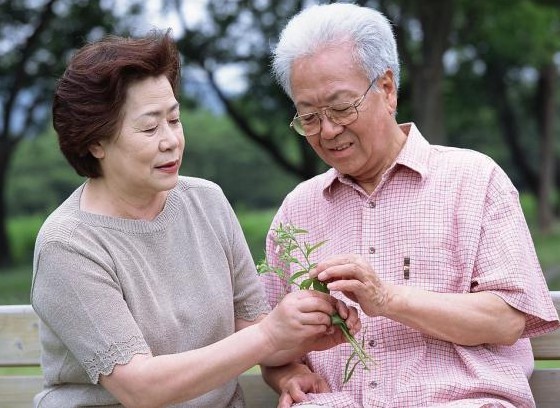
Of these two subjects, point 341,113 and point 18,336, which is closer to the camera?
point 341,113

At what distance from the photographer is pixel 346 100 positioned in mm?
3180

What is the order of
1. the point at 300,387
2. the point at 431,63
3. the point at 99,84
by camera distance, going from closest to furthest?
the point at 99,84 → the point at 300,387 → the point at 431,63

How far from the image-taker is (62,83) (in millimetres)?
3057

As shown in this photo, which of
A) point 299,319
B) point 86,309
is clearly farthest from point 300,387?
point 86,309

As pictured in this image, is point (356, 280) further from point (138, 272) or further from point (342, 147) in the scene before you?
point (138, 272)

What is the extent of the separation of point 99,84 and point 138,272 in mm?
553

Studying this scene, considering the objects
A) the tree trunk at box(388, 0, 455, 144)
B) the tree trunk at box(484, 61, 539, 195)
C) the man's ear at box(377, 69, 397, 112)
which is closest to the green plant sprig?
the man's ear at box(377, 69, 397, 112)

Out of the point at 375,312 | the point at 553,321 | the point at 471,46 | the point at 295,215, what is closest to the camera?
the point at 375,312

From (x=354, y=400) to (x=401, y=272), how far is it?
1.35ft

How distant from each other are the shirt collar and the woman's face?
0.55m

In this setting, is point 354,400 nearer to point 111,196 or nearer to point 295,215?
point 295,215

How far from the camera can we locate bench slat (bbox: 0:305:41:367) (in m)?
3.71

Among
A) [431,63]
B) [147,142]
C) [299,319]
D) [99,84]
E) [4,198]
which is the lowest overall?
[4,198]

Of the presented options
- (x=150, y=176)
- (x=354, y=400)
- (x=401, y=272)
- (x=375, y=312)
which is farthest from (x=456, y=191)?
(x=150, y=176)
